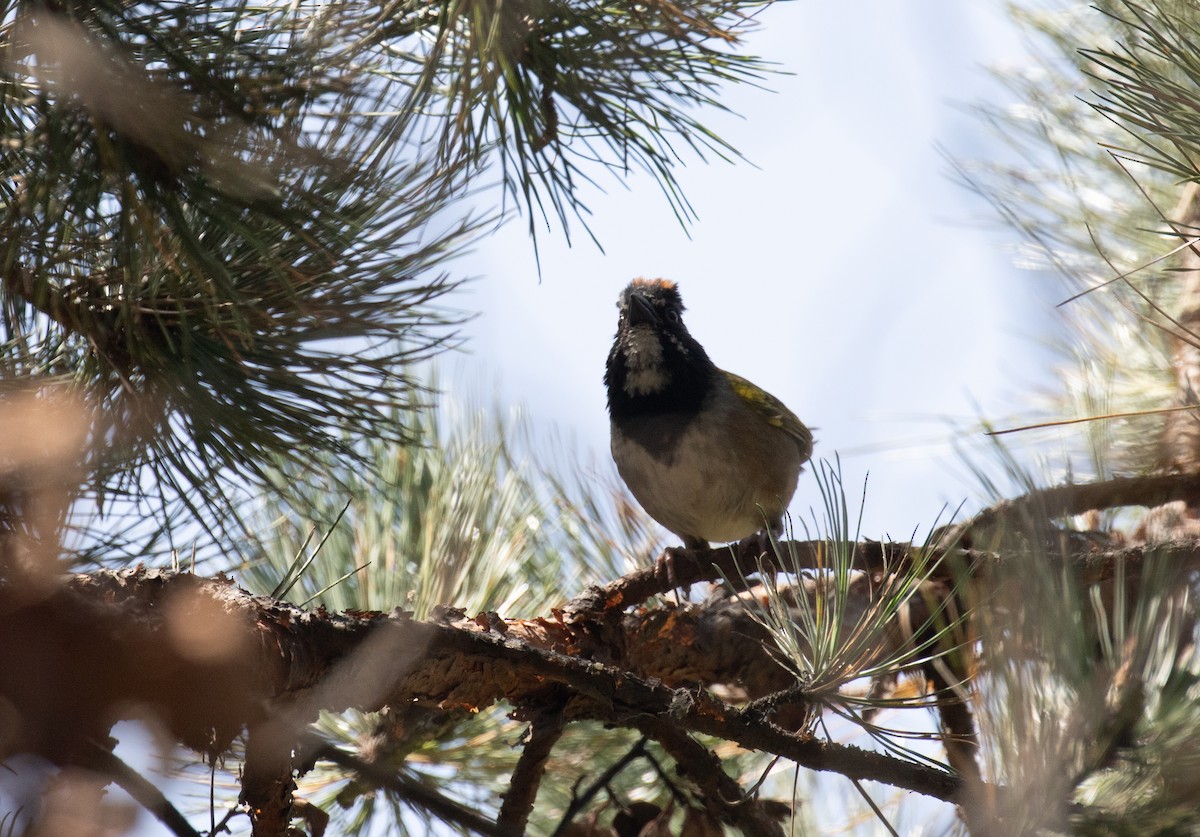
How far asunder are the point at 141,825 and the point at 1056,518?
1744 millimetres

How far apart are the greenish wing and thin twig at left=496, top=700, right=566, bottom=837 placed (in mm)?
2174

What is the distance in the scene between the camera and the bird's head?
12.9ft

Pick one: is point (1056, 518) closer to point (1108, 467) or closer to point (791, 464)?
point (1108, 467)

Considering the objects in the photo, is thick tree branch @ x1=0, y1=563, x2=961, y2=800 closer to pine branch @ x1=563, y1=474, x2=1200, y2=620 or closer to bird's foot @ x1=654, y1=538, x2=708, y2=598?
pine branch @ x1=563, y1=474, x2=1200, y2=620

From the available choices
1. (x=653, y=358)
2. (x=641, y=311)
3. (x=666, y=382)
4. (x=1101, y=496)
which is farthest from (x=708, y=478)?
(x=1101, y=496)

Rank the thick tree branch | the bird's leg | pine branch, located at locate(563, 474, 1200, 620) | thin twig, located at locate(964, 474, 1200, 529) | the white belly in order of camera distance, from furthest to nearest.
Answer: the white belly, the bird's leg, thin twig, located at locate(964, 474, 1200, 529), pine branch, located at locate(563, 474, 1200, 620), the thick tree branch

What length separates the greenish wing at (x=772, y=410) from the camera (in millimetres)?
4109

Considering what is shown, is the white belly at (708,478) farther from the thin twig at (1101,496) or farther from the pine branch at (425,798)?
the pine branch at (425,798)

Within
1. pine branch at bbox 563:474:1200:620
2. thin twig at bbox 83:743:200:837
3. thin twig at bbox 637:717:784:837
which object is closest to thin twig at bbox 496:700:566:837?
thin twig at bbox 637:717:784:837

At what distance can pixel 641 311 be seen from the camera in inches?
158

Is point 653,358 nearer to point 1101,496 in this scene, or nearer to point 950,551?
point 1101,496

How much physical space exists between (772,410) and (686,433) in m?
0.56

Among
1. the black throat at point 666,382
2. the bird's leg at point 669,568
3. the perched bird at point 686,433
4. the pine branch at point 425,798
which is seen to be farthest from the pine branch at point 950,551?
the black throat at point 666,382

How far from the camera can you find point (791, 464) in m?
4.05
